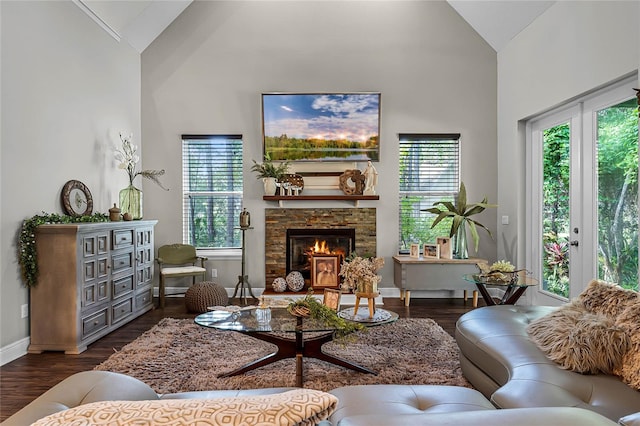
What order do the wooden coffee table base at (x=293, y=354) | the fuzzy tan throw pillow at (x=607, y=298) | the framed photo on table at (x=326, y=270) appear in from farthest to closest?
1. the framed photo on table at (x=326, y=270)
2. the wooden coffee table base at (x=293, y=354)
3. the fuzzy tan throw pillow at (x=607, y=298)

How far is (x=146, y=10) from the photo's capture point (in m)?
4.94

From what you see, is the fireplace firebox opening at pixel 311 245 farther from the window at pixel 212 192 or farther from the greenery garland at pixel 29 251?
the greenery garland at pixel 29 251

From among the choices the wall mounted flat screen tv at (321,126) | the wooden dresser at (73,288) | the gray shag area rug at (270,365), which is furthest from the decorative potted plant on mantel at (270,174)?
the gray shag area rug at (270,365)

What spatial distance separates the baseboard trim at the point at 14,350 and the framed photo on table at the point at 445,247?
14.9 feet

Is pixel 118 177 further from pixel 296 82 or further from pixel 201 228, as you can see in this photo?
pixel 296 82

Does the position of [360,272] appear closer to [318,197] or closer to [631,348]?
[631,348]

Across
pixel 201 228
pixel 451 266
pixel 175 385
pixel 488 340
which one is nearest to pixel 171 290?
pixel 201 228

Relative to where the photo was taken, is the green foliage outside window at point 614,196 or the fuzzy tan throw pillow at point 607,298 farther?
the green foliage outside window at point 614,196

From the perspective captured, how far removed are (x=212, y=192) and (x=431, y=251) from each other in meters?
3.15

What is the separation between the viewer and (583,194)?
4008 mm

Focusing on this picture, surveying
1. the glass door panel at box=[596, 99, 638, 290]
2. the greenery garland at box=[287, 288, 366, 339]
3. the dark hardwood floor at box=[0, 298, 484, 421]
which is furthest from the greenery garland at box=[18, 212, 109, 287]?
the glass door panel at box=[596, 99, 638, 290]

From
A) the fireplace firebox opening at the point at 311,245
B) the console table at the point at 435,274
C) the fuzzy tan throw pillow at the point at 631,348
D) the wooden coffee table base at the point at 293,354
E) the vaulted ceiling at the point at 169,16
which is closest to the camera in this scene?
Result: the fuzzy tan throw pillow at the point at 631,348

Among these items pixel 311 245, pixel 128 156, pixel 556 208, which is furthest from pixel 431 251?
pixel 128 156

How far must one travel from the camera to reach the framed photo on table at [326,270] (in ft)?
17.6
